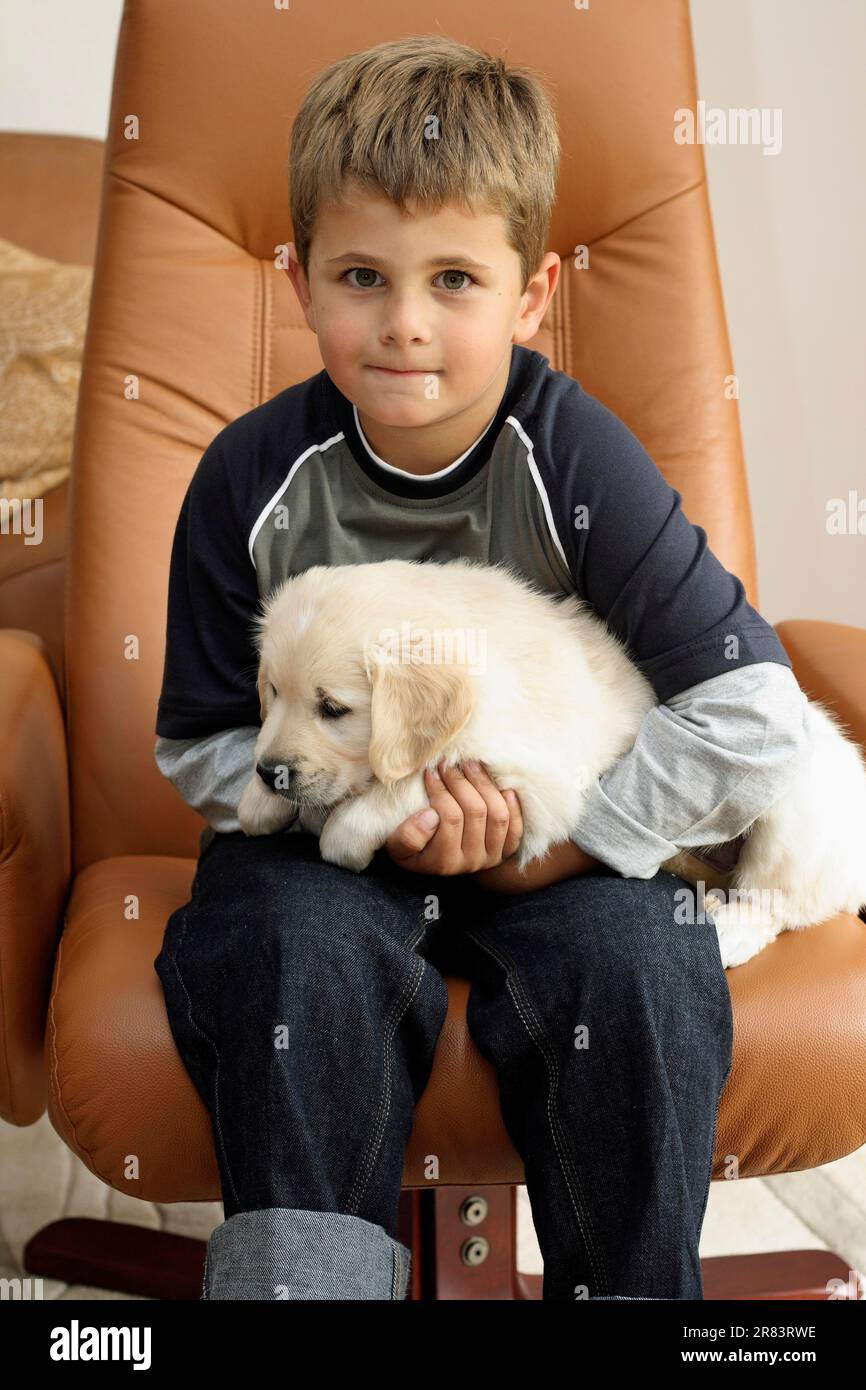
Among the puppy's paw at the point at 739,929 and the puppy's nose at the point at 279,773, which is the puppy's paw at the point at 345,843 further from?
the puppy's paw at the point at 739,929

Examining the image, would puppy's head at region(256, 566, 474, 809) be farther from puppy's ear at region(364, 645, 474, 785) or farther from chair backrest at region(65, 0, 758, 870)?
chair backrest at region(65, 0, 758, 870)

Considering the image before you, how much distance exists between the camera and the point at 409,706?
1198 millimetres

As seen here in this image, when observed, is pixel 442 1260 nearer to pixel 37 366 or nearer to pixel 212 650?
pixel 212 650

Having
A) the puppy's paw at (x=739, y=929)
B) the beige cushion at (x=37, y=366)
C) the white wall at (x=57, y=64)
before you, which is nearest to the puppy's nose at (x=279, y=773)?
the puppy's paw at (x=739, y=929)

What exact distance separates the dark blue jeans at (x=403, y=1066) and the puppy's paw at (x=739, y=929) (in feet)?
0.20

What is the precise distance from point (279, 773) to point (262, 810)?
4.8 inches

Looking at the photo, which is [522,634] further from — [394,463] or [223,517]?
[223,517]

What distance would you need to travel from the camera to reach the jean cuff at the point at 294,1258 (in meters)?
1.04

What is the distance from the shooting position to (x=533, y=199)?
1.30m

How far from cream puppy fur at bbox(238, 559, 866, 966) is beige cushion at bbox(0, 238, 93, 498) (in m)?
1.27

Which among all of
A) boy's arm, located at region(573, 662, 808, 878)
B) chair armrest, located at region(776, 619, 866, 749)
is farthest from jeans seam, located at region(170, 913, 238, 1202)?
chair armrest, located at region(776, 619, 866, 749)

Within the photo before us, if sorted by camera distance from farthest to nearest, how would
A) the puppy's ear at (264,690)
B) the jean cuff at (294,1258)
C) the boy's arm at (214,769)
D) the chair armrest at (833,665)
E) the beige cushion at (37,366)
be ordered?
the beige cushion at (37,366) < the chair armrest at (833,665) < the boy's arm at (214,769) < the puppy's ear at (264,690) < the jean cuff at (294,1258)

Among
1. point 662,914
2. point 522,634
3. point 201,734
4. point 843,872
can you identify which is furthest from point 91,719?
point 843,872

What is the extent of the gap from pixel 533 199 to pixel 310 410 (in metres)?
0.35
